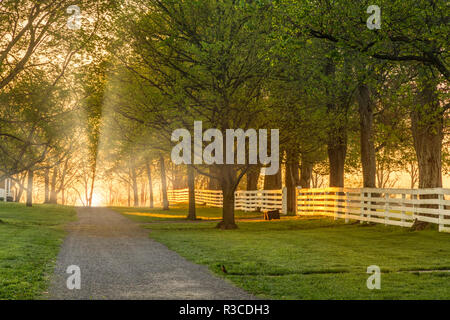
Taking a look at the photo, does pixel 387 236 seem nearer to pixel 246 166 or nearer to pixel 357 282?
pixel 246 166

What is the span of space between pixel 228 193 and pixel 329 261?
36.7ft

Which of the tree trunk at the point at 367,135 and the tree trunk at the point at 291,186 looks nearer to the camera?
the tree trunk at the point at 367,135

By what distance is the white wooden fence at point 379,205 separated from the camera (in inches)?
653

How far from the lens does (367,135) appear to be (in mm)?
21688

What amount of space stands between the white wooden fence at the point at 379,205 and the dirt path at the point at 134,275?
9.21m

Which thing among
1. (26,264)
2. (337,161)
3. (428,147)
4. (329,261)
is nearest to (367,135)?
(428,147)

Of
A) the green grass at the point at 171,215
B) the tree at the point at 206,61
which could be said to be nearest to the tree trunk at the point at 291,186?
the green grass at the point at 171,215

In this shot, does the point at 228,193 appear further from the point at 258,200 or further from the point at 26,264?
the point at 258,200

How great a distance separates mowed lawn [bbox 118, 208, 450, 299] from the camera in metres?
7.33

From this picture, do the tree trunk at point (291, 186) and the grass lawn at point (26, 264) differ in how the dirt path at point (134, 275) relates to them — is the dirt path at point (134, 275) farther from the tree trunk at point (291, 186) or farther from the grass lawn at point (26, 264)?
the tree trunk at point (291, 186)
